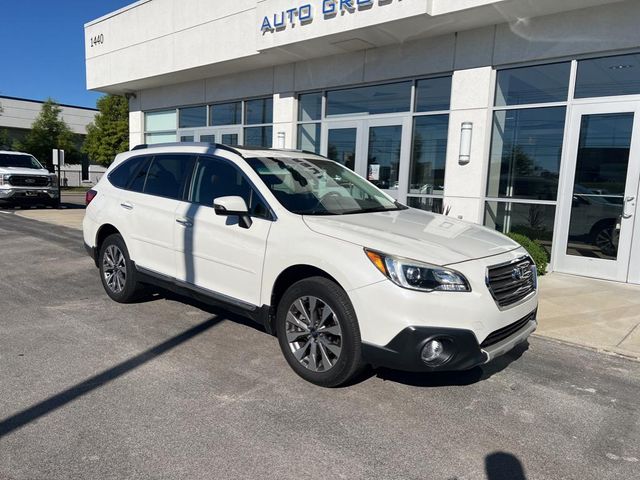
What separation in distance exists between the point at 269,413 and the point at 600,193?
6755mm

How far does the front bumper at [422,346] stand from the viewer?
3.18 metres

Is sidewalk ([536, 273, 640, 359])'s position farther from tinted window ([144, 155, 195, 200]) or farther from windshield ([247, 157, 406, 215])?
tinted window ([144, 155, 195, 200])

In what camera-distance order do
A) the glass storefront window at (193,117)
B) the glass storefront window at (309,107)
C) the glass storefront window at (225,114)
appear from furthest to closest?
1. the glass storefront window at (193,117)
2. the glass storefront window at (225,114)
3. the glass storefront window at (309,107)

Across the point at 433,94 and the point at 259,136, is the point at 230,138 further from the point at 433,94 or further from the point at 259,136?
the point at 433,94

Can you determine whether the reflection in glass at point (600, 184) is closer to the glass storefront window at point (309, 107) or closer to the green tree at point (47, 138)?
the glass storefront window at point (309, 107)

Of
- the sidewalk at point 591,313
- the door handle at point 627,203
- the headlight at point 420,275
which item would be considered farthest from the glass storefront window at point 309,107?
the headlight at point 420,275

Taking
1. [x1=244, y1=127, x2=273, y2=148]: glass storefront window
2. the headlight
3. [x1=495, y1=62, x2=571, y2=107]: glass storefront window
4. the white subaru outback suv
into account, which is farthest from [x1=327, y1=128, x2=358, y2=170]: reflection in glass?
the headlight

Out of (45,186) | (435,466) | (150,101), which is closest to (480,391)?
(435,466)

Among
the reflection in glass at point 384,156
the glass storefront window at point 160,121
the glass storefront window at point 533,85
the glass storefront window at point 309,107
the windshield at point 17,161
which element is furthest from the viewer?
the windshield at point 17,161

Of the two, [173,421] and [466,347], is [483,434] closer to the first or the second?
[466,347]

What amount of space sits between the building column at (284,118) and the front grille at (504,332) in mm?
8876

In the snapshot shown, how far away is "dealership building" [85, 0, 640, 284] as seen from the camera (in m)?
7.64

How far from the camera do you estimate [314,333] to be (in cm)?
370

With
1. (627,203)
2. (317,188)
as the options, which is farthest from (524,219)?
(317,188)
